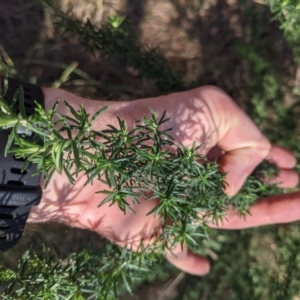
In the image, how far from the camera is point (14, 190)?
1.53 m

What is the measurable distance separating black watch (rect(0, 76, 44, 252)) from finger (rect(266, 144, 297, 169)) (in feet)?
4.51

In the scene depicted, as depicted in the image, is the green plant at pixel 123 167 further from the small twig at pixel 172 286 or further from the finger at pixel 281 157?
the small twig at pixel 172 286

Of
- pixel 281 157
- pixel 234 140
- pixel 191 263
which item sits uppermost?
pixel 234 140

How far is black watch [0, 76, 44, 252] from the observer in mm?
1490

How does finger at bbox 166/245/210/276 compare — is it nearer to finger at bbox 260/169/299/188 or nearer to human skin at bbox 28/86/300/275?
human skin at bbox 28/86/300/275

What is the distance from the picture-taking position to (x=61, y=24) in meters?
2.13

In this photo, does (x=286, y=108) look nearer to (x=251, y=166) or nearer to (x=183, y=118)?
(x=251, y=166)

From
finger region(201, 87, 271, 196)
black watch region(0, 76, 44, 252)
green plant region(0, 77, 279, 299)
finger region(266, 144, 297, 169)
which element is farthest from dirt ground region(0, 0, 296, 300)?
black watch region(0, 76, 44, 252)

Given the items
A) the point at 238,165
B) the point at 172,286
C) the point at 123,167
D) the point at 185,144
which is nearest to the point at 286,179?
the point at 238,165

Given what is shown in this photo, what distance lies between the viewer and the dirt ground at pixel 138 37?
2.86 meters

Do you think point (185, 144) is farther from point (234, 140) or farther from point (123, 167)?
point (123, 167)

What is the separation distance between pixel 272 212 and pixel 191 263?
0.58m

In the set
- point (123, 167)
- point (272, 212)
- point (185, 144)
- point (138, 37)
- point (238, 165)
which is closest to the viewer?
point (123, 167)

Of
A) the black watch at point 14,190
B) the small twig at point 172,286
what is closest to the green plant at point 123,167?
the black watch at point 14,190
